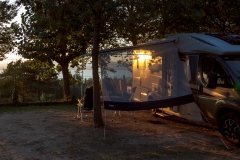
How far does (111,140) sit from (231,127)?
2.76 m

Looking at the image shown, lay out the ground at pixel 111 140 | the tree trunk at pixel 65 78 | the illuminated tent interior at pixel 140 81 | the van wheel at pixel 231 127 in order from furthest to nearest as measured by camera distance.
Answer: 1. the tree trunk at pixel 65 78
2. the illuminated tent interior at pixel 140 81
3. the van wheel at pixel 231 127
4. the ground at pixel 111 140

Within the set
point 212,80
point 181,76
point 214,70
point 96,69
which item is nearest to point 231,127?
point 212,80

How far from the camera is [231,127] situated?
6.97 metres

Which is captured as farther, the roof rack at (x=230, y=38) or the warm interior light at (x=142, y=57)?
the warm interior light at (x=142, y=57)

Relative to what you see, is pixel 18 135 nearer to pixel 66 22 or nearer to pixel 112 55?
pixel 112 55

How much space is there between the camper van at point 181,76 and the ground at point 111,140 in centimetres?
69

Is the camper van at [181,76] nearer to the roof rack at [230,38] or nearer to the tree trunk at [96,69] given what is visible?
the roof rack at [230,38]

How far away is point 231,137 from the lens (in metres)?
6.95

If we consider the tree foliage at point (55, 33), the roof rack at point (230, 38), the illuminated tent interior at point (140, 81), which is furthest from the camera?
the tree foliage at point (55, 33)

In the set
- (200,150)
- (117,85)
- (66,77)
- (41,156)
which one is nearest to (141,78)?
(117,85)

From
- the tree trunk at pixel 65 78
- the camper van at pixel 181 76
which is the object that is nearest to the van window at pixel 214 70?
the camper van at pixel 181 76

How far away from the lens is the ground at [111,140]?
20.7 feet

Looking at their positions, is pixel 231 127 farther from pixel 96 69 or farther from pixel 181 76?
pixel 96 69

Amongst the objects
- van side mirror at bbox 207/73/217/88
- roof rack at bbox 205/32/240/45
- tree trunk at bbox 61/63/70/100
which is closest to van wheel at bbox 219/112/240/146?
van side mirror at bbox 207/73/217/88
